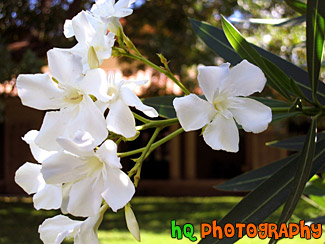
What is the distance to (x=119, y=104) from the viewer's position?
565 millimetres

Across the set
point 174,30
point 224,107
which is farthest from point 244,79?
point 174,30

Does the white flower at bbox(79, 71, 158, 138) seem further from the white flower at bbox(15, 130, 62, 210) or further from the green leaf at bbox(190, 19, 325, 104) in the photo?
the green leaf at bbox(190, 19, 325, 104)

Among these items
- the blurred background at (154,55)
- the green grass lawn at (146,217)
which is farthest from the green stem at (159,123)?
the green grass lawn at (146,217)

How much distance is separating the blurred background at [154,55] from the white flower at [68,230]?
3.02 m

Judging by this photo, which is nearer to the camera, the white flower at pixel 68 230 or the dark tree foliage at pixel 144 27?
the white flower at pixel 68 230

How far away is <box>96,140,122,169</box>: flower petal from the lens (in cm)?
53

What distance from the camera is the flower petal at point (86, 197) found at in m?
0.55

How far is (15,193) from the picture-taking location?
1023 centimetres

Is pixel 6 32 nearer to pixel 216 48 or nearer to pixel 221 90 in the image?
pixel 216 48

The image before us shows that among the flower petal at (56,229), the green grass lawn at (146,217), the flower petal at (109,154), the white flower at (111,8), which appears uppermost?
the white flower at (111,8)

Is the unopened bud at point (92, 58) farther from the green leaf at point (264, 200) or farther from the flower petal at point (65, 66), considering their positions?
the green leaf at point (264, 200)

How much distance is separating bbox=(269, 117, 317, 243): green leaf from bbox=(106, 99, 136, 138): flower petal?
0.83 ft

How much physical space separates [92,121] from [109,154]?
40mm

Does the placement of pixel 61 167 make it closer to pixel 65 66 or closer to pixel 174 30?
pixel 65 66
